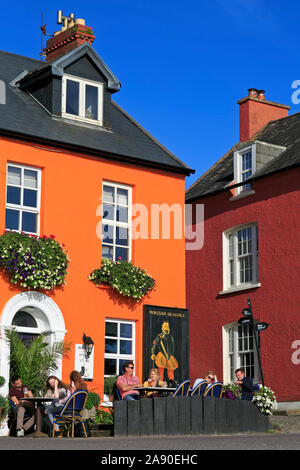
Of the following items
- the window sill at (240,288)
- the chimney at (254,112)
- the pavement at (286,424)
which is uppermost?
the chimney at (254,112)

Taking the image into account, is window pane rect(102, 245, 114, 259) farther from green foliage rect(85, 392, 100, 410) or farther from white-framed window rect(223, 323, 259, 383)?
white-framed window rect(223, 323, 259, 383)

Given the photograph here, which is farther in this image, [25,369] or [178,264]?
[178,264]

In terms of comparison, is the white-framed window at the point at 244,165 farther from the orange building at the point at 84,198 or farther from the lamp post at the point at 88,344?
the lamp post at the point at 88,344

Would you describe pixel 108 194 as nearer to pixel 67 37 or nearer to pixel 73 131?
pixel 73 131

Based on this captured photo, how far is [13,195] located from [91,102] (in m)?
3.56

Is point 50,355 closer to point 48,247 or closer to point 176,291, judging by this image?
point 48,247

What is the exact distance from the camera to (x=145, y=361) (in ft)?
61.0

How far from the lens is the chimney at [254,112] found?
28562mm

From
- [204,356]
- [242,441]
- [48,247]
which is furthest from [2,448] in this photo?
[204,356]

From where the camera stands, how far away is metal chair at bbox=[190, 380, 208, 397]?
50.6 ft

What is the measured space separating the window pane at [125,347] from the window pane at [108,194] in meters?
3.32

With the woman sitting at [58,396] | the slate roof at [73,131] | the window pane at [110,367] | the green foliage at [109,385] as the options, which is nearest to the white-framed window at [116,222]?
the slate roof at [73,131]

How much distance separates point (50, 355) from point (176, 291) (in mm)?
3999

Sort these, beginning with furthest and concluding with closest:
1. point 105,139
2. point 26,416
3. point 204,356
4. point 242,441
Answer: point 204,356 → point 105,139 → point 26,416 → point 242,441
